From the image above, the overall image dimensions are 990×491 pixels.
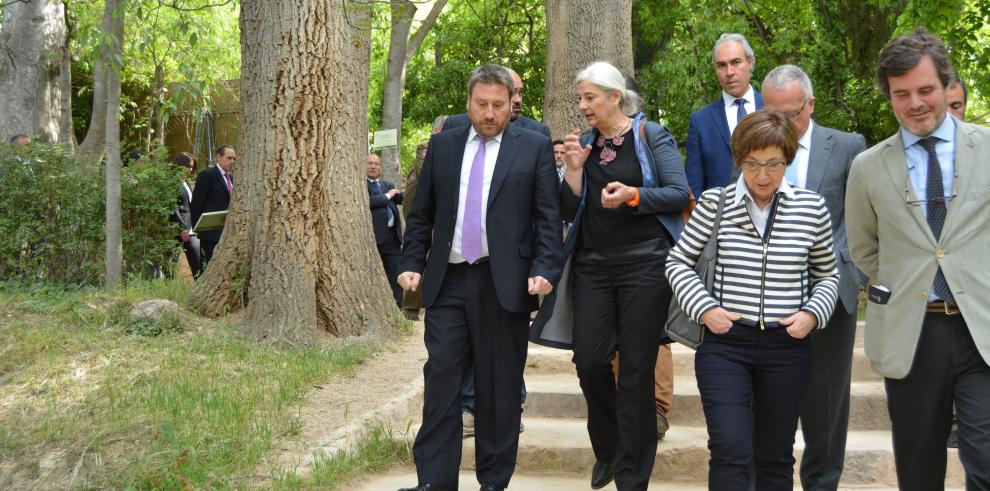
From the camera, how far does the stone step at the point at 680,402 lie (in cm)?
727

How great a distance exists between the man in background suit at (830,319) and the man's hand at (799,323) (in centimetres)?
89

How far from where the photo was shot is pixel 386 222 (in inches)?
481

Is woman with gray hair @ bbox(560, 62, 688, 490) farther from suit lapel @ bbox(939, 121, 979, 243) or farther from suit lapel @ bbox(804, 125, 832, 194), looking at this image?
suit lapel @ bbox(939, 121, 979, 243)

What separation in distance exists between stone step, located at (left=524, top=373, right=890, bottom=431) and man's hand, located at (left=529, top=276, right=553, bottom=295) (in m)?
1.87

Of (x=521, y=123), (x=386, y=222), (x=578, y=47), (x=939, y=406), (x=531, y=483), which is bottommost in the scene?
(x=531, y=483)

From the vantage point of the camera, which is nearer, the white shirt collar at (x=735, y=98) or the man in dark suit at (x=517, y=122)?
the white shirt collar at (x=735, y=98)

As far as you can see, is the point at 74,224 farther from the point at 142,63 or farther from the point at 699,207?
the point at 142,63

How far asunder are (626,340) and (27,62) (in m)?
14.5

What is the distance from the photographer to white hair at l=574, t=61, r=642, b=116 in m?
5.49

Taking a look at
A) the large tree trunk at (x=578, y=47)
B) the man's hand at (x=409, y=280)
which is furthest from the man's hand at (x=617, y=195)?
the large tree trunk at (x=578, y=47)

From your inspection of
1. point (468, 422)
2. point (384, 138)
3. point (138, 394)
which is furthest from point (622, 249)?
point (384, 138)

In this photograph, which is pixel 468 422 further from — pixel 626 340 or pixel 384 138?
pixel 384 138

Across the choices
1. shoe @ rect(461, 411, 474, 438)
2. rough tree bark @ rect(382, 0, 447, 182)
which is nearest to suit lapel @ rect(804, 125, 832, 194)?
shoe @ rect(461, 411, 474, 438)

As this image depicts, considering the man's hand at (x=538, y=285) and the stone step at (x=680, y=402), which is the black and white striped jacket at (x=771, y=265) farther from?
the stone step at (x=680, y=402)
